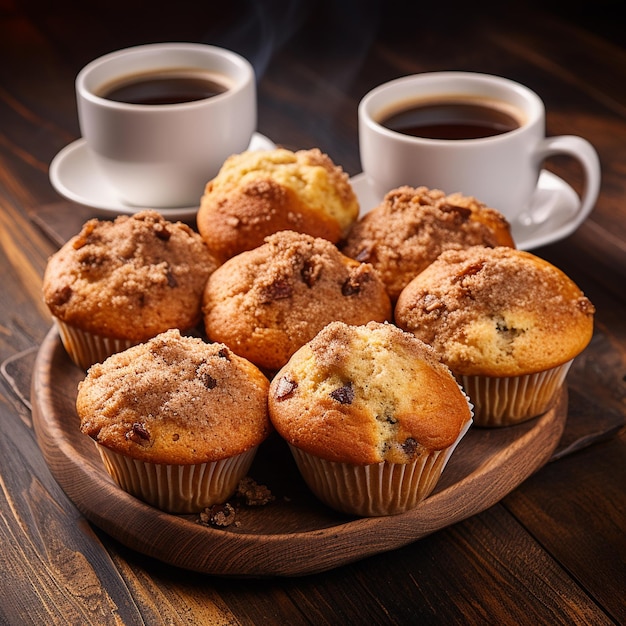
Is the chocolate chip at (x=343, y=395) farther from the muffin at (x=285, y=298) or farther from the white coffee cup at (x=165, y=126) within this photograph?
the white coffee cup at (x=165, y=126)

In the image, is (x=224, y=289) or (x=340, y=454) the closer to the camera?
(x=340, y=454)

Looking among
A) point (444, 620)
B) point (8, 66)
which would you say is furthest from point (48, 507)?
point (8, 66)

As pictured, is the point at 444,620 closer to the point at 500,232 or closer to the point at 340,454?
the point at 340,454

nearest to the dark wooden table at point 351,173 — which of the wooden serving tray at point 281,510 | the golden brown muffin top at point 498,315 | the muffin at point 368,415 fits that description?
the wooden serving tray at point 281,510

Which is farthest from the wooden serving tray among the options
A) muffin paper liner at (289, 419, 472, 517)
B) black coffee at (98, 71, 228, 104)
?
black coffee at (98, 71, 228, 104)

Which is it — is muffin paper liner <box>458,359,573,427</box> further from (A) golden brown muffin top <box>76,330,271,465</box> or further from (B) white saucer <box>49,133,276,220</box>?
(B) white saucer <box>49,133,276,220</box>

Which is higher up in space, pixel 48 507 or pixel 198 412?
pixel 198 412
